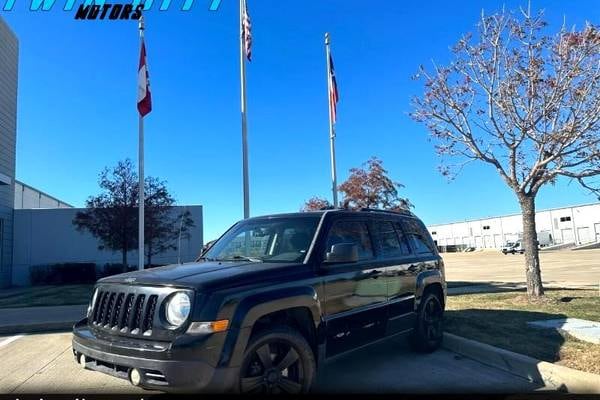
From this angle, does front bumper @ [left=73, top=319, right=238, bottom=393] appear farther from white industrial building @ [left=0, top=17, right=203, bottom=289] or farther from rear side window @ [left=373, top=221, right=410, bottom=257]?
white industrial building @ [left=0, top=17, right=203, bottom=289]

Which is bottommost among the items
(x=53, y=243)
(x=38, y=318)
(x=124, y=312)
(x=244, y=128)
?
(x=38, y=318)

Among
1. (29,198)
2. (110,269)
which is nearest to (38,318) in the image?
(110,269)

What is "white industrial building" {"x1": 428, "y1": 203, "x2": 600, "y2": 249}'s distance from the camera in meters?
75.0

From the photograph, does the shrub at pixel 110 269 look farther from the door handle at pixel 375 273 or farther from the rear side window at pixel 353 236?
the door handle at pixel 375 273

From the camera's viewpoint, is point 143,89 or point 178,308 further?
point 143,89

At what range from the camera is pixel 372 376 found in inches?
224

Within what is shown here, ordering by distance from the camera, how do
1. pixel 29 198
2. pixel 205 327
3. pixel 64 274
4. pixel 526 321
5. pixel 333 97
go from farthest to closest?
pixel 29 198, pixel 64 274, pixel 333 97, pixel 526 321, pixel 205 327

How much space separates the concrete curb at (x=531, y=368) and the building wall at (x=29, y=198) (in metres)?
40.0

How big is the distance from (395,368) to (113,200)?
59.8 feet

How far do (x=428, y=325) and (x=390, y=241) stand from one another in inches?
54.5

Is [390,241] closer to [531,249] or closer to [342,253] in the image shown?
[342,253]

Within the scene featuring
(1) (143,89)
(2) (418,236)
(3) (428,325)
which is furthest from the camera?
(1) (143,89)

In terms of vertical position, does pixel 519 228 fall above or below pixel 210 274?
above

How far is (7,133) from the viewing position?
26312 millimetres
